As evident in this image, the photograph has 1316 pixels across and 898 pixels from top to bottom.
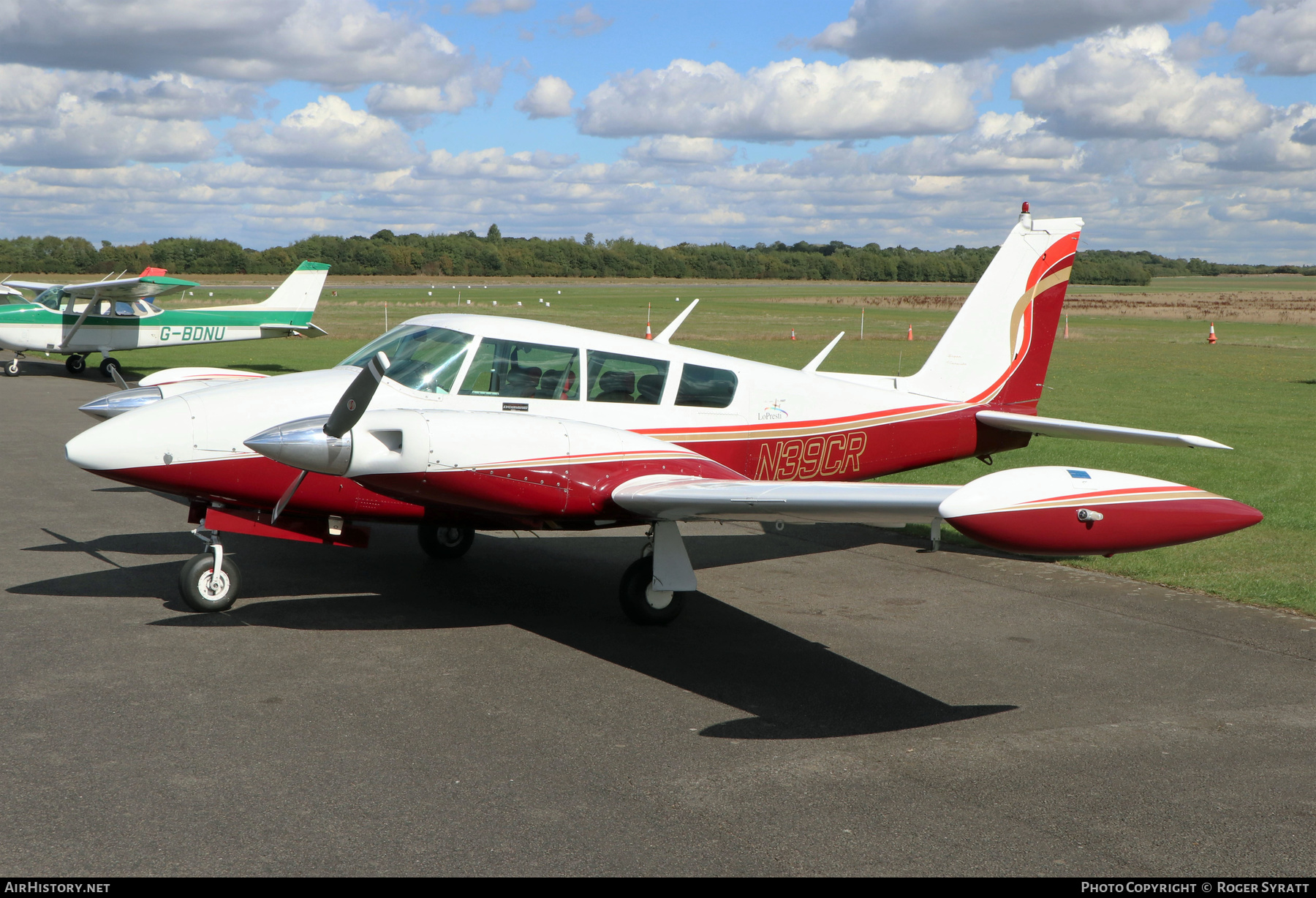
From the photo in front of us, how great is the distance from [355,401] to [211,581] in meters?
2.24

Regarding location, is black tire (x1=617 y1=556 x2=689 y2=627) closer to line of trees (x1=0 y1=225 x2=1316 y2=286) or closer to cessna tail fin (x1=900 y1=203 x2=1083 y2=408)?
cessna tail fin (x1=900 y1=203 x2=1083 y2=408)

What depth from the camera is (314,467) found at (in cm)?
609

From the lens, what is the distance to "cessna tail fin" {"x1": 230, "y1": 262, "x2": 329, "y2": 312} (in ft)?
88.1

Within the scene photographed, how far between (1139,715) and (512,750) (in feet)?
11.6

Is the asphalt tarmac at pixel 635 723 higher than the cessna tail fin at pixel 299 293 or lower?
lower

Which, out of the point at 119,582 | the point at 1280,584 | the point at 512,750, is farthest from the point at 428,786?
the point at 1280,584

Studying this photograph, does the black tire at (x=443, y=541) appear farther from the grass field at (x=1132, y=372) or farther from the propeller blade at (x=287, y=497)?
the grass field at (x=1132, y=372)

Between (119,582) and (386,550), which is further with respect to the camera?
(386,550)

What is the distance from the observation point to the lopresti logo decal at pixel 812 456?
27.6 feet

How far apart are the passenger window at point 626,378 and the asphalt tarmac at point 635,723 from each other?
1678mm

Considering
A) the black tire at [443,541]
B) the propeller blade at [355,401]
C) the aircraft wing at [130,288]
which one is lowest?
the black tire at [443,541]

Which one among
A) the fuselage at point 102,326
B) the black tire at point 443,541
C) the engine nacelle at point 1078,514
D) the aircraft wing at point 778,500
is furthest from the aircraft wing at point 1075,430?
the fuselage at point 102,326

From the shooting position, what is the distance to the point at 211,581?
7117 millimetres
